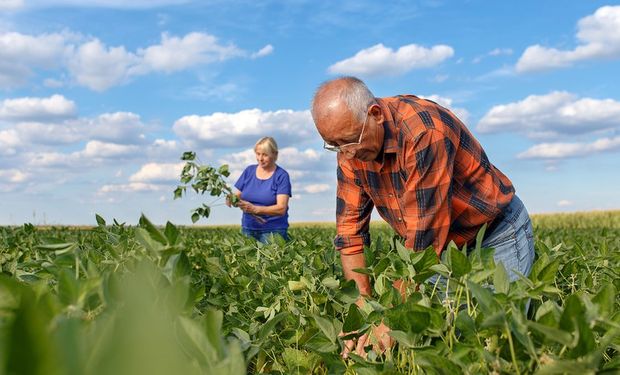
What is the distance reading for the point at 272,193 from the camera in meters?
8.07

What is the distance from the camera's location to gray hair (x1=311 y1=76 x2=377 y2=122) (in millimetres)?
3152

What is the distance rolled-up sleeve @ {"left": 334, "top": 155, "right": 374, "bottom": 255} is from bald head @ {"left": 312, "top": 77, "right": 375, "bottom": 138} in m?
0.59

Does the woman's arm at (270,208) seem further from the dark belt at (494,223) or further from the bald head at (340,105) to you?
the bald head at (340,105)

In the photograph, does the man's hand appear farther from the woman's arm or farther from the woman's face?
the woman's face

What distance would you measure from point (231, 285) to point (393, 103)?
Result: 138cm

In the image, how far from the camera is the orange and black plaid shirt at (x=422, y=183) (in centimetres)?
309

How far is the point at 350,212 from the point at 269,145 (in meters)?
4.25

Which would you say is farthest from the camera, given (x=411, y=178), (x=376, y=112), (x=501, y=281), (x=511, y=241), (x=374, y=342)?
(x=511, y=241)

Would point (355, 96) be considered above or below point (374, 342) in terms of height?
above

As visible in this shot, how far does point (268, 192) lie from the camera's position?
808 cm

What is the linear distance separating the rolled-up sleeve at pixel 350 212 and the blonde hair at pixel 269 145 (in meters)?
4.13

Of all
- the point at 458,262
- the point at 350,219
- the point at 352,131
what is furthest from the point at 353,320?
the point at 350,219

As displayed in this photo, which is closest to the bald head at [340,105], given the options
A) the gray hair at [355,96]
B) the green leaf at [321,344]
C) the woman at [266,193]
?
the gray hair at [355,96]

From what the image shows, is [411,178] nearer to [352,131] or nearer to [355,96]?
[352,131]
